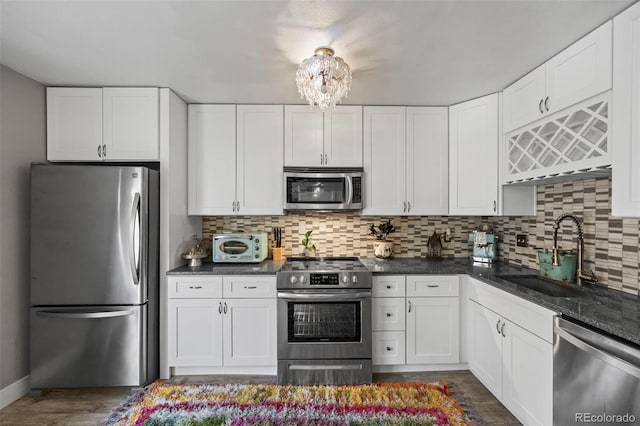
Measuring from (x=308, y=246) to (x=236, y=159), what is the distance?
1.15 metres

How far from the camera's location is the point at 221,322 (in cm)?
257

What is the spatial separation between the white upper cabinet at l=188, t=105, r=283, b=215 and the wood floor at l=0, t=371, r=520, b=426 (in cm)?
156

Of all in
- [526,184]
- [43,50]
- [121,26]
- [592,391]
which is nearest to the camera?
[592,391]

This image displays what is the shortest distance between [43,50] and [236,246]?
6.46 feet

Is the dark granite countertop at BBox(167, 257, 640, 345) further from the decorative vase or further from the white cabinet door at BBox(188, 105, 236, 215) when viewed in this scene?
the white cabinet door at BBox(188, 105, 236, 215)

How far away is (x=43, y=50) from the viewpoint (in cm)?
200

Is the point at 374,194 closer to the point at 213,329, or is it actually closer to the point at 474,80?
the point at 474,80

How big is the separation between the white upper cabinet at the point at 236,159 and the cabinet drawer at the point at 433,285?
1.41 metres

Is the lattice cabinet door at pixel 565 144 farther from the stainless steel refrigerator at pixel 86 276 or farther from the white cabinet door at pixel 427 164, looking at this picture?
the stainless steel refrigerator at pixel 86 276

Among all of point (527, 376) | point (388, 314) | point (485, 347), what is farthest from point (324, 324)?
point (527, 376)

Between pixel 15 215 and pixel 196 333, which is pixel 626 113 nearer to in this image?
pixel 196 333

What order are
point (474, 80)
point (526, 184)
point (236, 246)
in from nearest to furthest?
point (474, 80), point (526, 184), point (236, 246)

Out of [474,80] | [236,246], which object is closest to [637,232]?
[474,80]

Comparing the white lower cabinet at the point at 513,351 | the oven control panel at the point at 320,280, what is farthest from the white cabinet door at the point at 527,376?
the oven control panel at the point at 320,280
